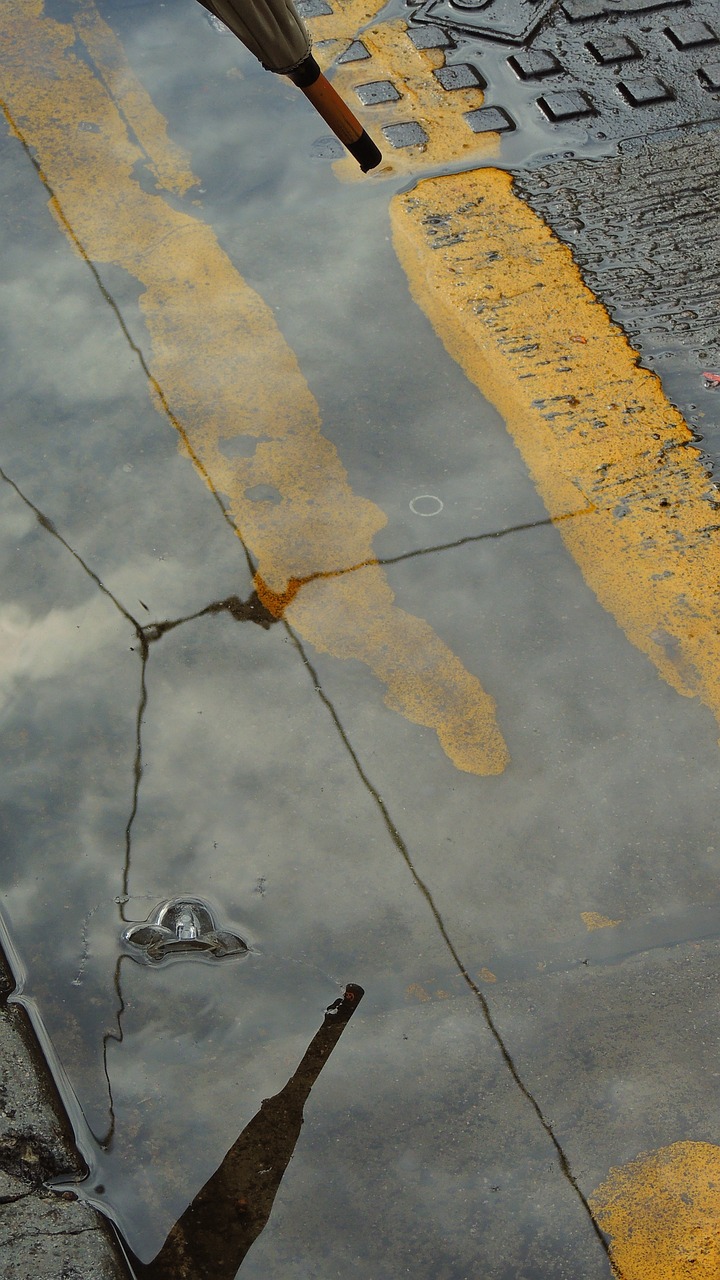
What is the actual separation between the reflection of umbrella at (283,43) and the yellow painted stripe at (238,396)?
83.0 inches

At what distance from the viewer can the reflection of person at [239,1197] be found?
308cm

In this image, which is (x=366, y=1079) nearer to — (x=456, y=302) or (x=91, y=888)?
(x=91, y=888)

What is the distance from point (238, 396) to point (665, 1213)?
3529 mm

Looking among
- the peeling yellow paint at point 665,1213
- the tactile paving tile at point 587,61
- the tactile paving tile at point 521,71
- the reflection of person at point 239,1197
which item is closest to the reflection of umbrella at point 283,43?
the reflection of person at point 239,1197

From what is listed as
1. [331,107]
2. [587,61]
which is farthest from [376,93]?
[331,107]

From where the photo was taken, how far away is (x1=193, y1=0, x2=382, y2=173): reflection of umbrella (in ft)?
7.18

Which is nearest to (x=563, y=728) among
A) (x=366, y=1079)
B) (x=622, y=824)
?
(x=622, y=824)

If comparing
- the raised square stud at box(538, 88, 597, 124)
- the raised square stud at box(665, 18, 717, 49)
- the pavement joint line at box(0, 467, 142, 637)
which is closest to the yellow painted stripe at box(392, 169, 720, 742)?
the raised square stud at box(538, 88, 597, 124)

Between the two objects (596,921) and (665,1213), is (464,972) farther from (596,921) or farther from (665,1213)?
(665,1213)

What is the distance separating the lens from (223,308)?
5520mm

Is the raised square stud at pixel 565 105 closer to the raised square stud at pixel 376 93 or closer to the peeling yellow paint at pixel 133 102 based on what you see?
the raised square stud at pixel 376 93

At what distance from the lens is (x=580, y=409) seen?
16.5 ft

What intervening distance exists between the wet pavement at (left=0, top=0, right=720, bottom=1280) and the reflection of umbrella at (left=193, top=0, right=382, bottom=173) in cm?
218

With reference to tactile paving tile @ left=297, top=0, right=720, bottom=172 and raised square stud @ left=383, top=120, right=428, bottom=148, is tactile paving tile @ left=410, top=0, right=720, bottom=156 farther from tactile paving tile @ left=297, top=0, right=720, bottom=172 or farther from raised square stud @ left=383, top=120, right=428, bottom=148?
raised square stud @ left=383, top=120, right=428, bottom=148
